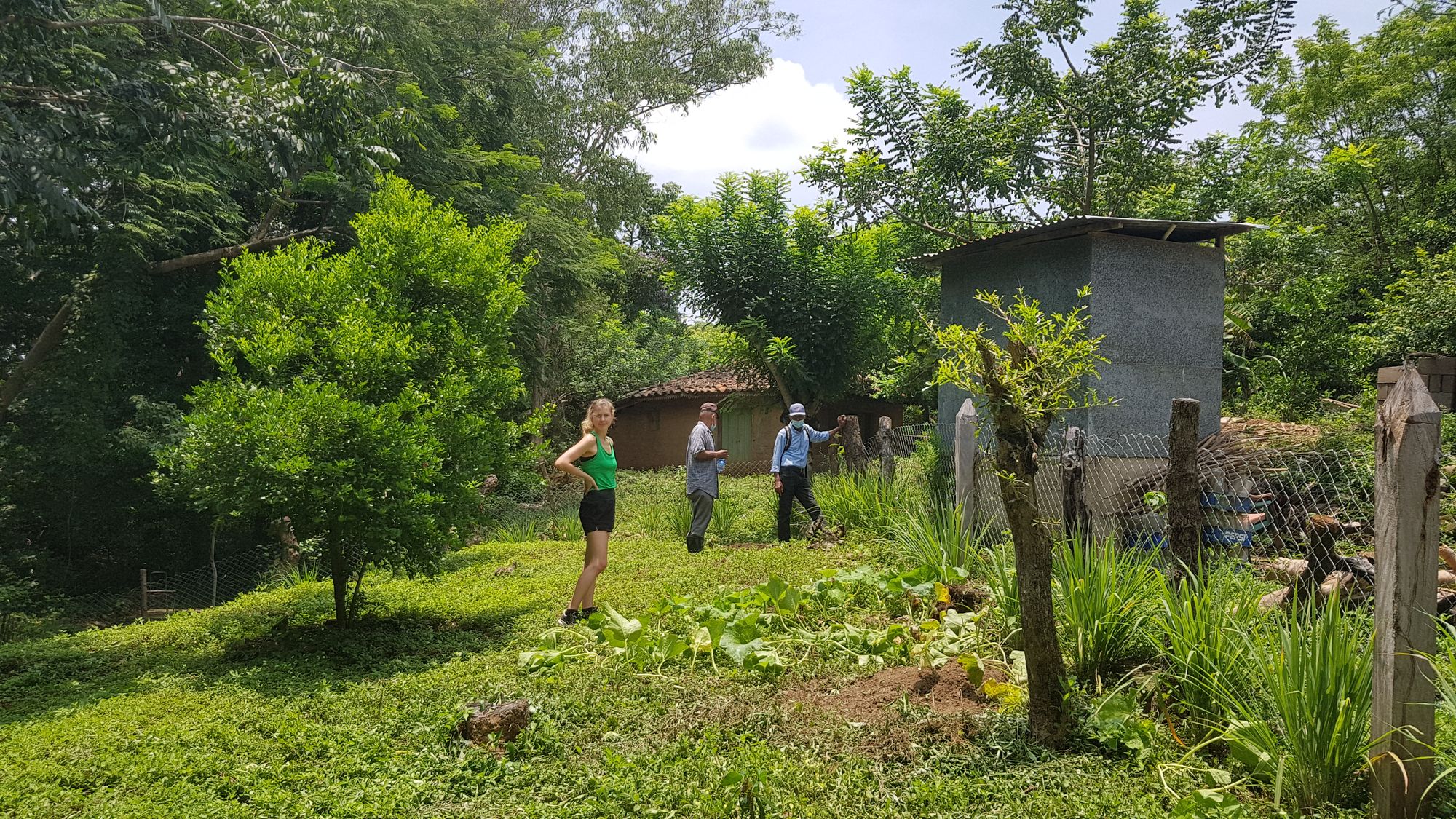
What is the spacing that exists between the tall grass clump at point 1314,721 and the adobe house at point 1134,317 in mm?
5002

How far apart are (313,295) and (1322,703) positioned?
6846 mm

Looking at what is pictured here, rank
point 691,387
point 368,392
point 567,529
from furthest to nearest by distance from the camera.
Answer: point 691,387 → point 567,529 → point 368,392

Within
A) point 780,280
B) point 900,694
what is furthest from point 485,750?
point 780,280

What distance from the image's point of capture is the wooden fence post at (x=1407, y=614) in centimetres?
312

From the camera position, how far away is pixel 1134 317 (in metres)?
9.15

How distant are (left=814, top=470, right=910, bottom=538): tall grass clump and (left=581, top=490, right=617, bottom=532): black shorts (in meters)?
3.16

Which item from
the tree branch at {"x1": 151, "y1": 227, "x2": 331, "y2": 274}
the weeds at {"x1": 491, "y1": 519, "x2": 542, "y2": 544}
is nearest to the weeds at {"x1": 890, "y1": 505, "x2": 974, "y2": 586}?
the weeds at {"x1": 491, "y1": 519, "x2": 542, "y2": 544}

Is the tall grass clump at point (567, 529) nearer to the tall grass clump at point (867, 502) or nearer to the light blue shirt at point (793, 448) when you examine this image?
the light blue shirt at point (793, 448)

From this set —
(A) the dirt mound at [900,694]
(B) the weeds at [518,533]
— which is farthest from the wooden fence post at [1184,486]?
(B) the weeds at [518,533]

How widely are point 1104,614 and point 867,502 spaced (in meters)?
5.48

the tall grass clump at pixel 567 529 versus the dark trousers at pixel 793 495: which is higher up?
the dark trousers at pixel 793 495

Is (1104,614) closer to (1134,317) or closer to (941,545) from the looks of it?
(941,545)

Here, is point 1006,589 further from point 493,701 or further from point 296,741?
point 296,741

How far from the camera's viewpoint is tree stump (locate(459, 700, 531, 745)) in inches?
174
